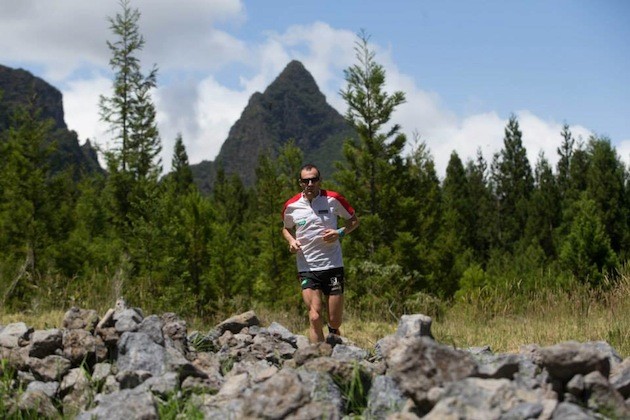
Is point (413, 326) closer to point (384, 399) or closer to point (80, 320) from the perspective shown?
point (384, 399)

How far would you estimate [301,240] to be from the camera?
6.09m

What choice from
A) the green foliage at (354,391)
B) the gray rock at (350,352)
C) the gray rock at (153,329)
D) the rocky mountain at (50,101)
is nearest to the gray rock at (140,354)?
the gray rock at (153,329)

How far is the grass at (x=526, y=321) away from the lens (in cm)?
659

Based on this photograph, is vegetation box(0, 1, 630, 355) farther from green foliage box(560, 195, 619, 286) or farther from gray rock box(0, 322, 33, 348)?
gray rock box(0, 322, 33, 348)

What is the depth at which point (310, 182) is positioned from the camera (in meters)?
5.97

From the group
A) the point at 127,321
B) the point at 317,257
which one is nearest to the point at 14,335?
the point at 127,321

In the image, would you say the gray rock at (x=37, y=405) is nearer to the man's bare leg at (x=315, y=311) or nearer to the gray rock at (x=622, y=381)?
the man's bare leg at (x=315, y=311)

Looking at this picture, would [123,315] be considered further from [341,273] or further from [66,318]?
[341,273]

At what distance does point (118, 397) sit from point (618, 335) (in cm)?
512

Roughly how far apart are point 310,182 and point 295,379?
9.93ft

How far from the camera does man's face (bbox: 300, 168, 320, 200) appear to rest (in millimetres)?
5965

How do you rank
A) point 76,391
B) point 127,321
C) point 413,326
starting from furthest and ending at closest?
1. point 127,321
2. point 413,326
3. point 76,391

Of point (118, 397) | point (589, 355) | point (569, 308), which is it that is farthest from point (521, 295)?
point (118, 397)

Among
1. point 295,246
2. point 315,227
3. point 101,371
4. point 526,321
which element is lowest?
point 526,321
